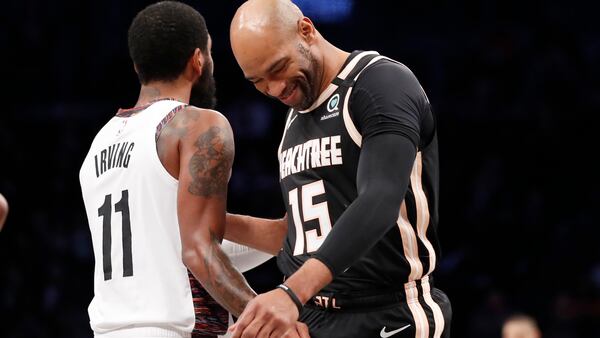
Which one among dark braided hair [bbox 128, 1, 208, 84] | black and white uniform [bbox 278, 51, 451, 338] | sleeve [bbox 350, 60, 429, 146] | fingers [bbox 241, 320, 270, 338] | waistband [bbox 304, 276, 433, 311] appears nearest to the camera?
fingers [bbox 241, 320, 270, 338]

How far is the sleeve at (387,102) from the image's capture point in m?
2.93

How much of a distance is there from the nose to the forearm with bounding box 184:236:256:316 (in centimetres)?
60

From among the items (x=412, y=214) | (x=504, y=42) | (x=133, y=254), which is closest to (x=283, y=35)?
(x=412, y=214)

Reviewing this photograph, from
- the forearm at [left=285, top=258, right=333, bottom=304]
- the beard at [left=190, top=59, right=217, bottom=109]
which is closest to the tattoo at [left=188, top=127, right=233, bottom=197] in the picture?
the beard at [left=190, top=59, right=217, bottom=109]

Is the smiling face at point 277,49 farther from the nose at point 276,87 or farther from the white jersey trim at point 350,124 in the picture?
the white jersey trim at point 350,124

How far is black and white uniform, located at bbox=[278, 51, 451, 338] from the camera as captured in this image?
3041mm

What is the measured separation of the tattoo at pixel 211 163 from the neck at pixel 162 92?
Result: 1.20 feet

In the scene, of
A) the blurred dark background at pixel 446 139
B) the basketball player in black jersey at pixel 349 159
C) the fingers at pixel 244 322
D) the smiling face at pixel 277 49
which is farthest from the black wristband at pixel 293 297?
the blurred dark background at pixel 446 139

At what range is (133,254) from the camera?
3438 mm

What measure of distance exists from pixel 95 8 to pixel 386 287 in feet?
23.4

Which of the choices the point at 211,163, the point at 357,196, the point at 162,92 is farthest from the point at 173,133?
the point at 357,196

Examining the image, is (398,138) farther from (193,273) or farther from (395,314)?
(193,273)

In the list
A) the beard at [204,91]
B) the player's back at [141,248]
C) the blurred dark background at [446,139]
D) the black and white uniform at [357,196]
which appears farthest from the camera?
the blurred dark background at [446,139]

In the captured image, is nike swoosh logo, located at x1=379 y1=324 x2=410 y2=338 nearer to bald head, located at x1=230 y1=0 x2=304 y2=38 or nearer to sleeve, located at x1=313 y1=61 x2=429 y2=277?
sleeve, located at x1=313 y1=61 x2=429 y2=277
